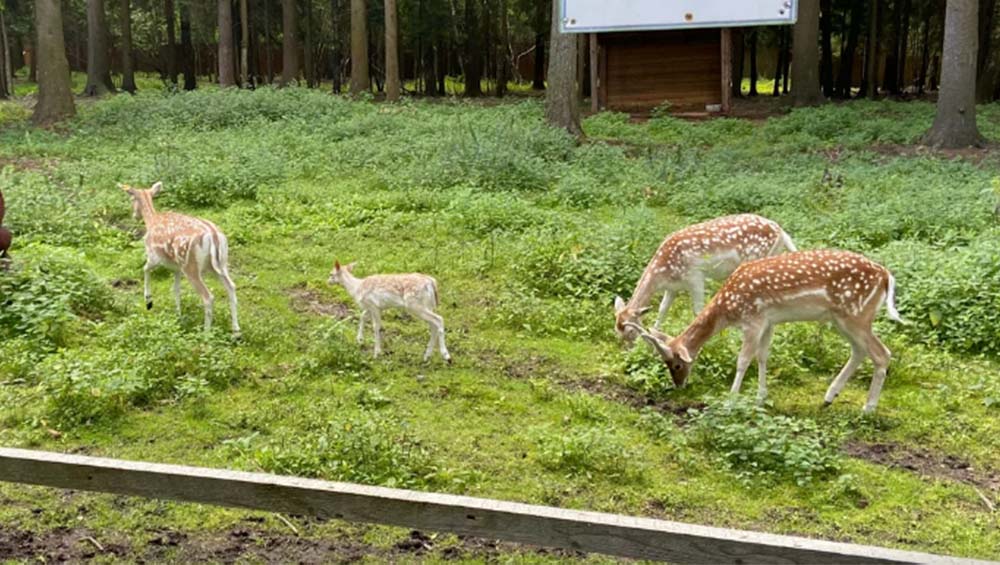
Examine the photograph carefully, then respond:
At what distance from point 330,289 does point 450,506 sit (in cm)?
583

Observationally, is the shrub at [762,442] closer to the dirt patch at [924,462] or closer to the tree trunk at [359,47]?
the dirt patch at [924,462]

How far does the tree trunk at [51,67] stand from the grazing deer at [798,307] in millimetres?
19425

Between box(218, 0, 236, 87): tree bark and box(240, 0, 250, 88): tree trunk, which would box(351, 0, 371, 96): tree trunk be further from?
box(240, 0, 250, 88): tree trunk

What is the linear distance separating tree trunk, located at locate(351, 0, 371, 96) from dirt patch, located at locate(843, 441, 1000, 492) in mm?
23947

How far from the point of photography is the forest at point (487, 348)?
546cm

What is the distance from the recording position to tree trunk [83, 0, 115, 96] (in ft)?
105

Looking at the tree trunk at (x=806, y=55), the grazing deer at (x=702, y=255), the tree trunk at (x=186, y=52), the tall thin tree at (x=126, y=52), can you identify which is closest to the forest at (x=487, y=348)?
the grazing deer at (x=702, y=255)

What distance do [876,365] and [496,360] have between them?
2924 mm

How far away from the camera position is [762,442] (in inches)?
235

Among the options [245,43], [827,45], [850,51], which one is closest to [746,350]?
[827,45]

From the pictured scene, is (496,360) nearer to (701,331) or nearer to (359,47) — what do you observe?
(701,331)

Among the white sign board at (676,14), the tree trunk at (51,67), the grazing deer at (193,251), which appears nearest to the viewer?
the grazing deer at (193,251)

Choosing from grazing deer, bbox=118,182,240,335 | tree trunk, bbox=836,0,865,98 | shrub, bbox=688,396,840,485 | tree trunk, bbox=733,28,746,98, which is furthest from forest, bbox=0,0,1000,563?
tree trunk, bbox=733,28,746,98

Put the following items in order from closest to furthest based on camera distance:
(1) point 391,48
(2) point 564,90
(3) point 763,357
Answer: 1. (3) point 763,357
2. (2) point 564,90
3. (1) point 391,48
